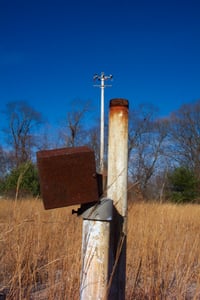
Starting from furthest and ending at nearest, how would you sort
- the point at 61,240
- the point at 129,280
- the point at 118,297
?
1. the point at 61,240
2. the point at 129,280
3. the point at 118,297

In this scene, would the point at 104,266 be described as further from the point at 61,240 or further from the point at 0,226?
the point at 0,226

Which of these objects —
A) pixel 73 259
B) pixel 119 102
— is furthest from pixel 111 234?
pixel 73 259

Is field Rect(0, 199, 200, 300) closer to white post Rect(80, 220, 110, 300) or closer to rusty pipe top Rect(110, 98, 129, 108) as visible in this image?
white post Rect(80, 220, 110, 300)

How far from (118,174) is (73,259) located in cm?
94

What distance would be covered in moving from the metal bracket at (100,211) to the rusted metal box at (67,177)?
3cm

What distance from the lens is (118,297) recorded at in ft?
3.15

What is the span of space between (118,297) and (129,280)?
3.21 ft

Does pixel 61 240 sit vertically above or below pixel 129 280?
above

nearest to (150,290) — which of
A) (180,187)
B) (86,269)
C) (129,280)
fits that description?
(129,280)

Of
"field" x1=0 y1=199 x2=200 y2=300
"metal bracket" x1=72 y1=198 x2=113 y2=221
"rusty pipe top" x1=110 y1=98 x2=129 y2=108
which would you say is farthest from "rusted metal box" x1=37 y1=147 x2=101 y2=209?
"field" x1=0 y1=199 x2=200 y2=300

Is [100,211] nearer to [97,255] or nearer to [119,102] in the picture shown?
A: [97,255]

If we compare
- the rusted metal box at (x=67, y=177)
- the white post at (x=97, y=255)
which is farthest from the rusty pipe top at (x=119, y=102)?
the white post at (x=97, y=255)

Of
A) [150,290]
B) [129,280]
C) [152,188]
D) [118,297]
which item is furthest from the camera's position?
[152,188]

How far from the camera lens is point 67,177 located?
835mm
